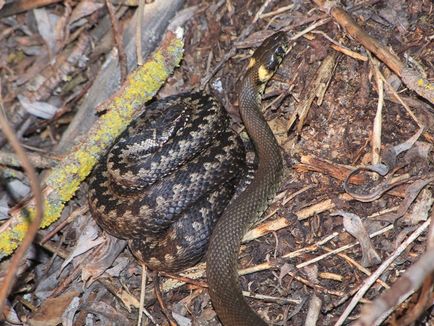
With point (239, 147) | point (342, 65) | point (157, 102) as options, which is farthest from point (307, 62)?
point (157, 102)

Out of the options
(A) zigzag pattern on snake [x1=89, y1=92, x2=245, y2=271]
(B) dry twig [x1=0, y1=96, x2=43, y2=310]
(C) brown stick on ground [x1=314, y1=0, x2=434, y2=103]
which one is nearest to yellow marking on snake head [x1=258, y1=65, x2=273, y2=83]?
(A) zigzag pattern on snake [x1=89, y1=92, x2=245, y2=271]

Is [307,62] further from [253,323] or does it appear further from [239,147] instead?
[253,323]

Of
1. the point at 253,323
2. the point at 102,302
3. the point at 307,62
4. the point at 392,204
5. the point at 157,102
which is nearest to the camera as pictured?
the point at 253,323

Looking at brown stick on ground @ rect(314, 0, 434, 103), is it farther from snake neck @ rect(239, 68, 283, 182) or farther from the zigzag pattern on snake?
the zigzag pattern on snake

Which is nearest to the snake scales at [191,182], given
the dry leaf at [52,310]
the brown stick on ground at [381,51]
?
the brown stick on ground at [381,51]

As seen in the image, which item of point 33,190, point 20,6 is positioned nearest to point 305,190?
point 33,190
